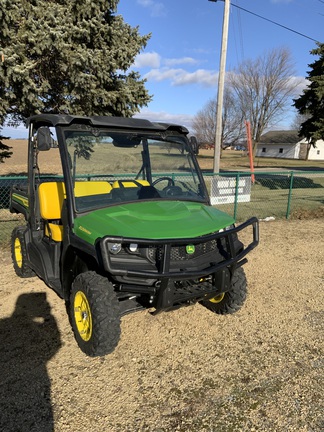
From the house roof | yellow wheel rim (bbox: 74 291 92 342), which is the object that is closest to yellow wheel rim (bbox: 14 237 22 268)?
yellow wheel rim (bbox: 74 291 92 342)

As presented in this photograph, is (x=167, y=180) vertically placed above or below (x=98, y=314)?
above

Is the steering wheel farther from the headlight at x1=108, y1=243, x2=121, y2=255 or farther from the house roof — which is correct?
the house roof

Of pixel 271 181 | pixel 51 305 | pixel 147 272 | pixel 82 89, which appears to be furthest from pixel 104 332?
pixel 271 181

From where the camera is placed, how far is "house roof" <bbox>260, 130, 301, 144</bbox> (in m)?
62.5

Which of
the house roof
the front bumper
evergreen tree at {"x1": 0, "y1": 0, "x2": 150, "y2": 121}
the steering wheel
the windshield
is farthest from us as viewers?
the house roof

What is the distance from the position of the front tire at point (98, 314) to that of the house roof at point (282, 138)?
6478 cm

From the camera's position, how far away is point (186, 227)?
9.63 feet

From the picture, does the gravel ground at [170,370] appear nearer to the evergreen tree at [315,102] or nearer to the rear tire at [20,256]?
the rear tire at [20,256]

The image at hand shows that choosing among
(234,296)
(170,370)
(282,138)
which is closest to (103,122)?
(234,296)

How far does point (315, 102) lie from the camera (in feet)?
53.0

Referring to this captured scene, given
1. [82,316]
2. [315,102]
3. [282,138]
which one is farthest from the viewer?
[282,138]

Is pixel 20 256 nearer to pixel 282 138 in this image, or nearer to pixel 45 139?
pixel 45 139

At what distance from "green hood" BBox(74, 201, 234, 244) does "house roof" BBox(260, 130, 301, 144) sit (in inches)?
2519

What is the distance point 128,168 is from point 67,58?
5.41 m
